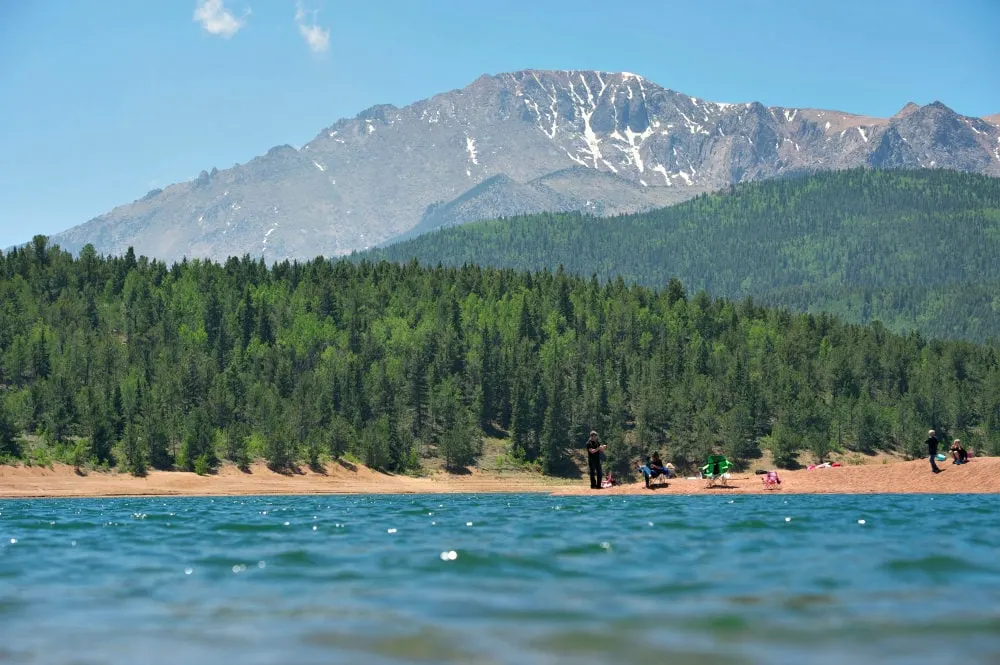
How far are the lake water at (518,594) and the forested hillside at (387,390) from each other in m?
94.9

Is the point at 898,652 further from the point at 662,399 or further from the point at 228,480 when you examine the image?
the point at 662,399

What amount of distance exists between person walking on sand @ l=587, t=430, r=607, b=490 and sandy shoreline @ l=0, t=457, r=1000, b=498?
3.37ft

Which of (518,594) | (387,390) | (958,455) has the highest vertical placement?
(387,390)

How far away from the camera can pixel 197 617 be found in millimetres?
18844

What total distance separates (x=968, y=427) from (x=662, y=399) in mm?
55928

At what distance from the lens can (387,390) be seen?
16100 centimetres

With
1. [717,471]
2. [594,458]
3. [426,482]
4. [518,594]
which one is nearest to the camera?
[518,594]

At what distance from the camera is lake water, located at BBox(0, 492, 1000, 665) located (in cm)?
1585

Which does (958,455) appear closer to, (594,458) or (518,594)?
(594,458)

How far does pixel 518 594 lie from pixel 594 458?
4234cm

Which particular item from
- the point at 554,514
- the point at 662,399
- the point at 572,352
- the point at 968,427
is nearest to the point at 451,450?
the point at 662,399

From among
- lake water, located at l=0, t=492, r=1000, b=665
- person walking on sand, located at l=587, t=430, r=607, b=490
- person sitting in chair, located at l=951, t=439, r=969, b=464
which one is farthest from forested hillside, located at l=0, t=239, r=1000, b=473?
lake water, located at l=0, t=492, r=1000, b=665

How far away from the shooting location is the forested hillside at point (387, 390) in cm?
13325

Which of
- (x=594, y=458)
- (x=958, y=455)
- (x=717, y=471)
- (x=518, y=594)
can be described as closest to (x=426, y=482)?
(x=717, y=471)
